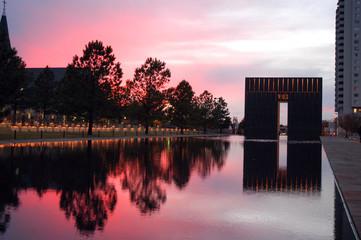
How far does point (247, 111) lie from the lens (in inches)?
5659

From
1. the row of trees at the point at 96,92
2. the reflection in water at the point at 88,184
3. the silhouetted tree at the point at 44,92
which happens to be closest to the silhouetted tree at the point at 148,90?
the row of trees at the point at 96,92

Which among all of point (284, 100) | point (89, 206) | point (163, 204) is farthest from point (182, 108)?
point (89, 206)

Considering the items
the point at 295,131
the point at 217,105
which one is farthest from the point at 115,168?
the point at 295,131

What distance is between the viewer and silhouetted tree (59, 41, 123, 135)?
5259cm

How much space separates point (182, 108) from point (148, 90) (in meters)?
23.3

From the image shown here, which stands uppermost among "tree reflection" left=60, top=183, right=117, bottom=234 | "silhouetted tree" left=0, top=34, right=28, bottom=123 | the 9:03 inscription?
the 9:03 inscription

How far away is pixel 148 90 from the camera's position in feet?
239

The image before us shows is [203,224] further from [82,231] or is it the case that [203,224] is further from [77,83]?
[77,83]

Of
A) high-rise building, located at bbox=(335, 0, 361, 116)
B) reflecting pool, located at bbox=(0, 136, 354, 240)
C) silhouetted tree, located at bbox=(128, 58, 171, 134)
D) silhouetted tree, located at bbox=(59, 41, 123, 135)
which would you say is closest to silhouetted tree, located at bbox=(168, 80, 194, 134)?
silhouetted tree, located at bbox=(128, 58, 171, 134)

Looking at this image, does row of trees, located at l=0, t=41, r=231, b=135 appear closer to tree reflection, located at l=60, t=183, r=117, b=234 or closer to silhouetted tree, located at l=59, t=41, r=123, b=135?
silhouetted tree, located at l=59, t=41, r=123, b=135

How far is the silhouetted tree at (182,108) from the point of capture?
94.3 meters

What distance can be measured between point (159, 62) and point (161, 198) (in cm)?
6578

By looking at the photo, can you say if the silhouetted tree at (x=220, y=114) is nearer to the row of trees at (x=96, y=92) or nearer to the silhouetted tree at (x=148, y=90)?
the row of trees at (x=96, y=92)

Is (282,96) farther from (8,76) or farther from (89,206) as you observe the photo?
(89,206)
